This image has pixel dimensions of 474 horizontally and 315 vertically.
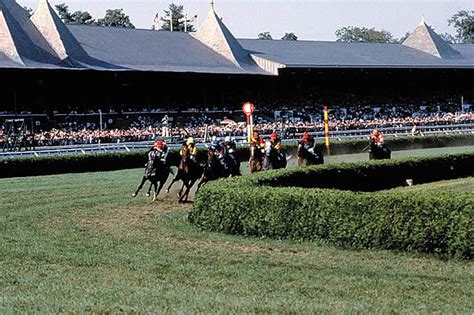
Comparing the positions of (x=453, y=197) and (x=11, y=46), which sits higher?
(x=11, y=46)

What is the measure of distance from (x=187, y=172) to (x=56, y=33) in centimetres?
2836

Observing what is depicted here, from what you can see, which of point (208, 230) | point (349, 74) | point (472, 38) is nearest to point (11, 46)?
point (349, 74)

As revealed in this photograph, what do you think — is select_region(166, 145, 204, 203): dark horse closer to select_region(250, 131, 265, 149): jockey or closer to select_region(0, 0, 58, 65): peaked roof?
select_region(250, 131, 265, 149): jockey

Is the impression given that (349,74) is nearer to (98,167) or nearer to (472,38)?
(98,167)

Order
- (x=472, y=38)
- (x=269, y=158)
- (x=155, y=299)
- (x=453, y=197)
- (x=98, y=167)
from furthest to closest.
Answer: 1. (x=472, y=38)
2. (x=98, y=167)
3. (x=269, y=158)
4. (x=453, y=197)
5. (x=155, y=299)

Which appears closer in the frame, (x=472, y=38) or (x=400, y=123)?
(x=400, y=123)

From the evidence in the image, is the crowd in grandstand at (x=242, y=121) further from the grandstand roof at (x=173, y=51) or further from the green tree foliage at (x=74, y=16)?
the green tree foliage at (x=74, y=16)

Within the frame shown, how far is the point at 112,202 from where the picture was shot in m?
21.3

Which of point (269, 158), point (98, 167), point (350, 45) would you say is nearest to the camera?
point (269, 158)

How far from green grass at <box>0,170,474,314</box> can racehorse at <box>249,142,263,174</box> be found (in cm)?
786

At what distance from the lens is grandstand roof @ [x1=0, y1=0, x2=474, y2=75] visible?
46.2 meters

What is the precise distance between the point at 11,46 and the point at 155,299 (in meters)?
36.6

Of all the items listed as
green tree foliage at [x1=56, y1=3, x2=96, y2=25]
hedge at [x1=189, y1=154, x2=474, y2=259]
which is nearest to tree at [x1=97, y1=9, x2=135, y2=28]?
green tree foliage at [x1=56, y1=3, x2=96, y2=25]

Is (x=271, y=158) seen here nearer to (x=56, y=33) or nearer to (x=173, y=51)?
(x=56, y=33)
